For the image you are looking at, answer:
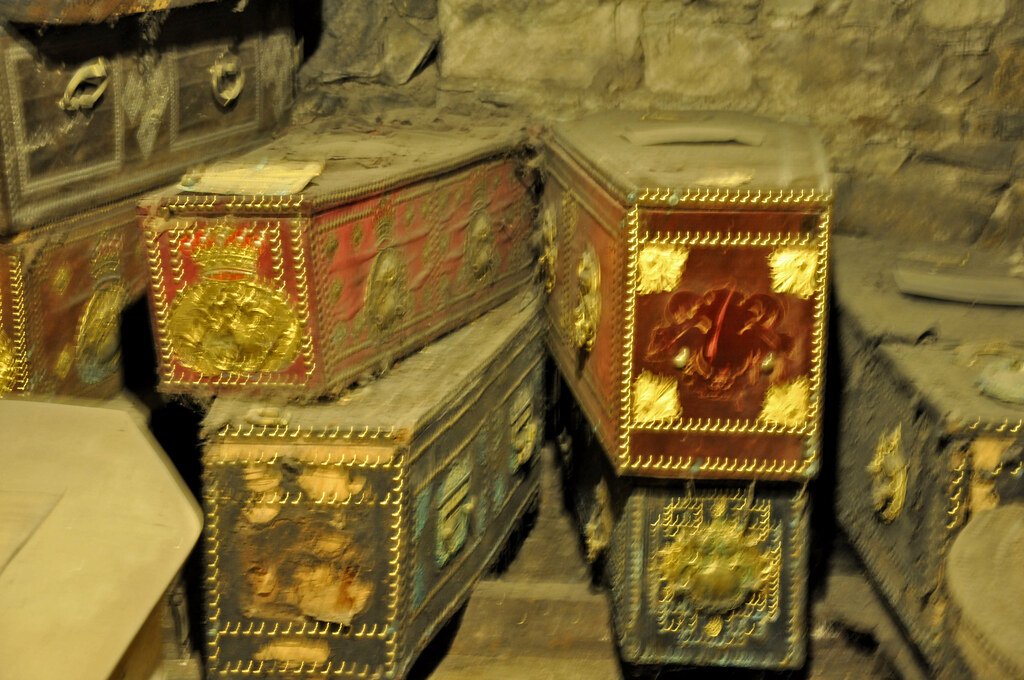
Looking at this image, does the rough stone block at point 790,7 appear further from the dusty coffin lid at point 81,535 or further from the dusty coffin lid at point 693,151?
the dusty coffin lid at point 81,535

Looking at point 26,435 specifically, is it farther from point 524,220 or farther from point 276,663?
point 524,220

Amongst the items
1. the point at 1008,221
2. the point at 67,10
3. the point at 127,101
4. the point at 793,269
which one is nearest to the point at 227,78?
the point at 127,101

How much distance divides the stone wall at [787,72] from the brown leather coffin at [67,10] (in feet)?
2.93

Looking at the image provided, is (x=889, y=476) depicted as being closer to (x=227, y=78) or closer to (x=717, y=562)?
(x=717, y=562)

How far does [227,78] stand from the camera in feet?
9.32

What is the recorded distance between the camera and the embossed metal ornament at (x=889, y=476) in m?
2.17

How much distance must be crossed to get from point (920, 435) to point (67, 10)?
1.65 m

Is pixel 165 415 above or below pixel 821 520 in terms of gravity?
above

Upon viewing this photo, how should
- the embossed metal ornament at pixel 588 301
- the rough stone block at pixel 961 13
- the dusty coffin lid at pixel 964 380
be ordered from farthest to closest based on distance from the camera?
the rough stone block at pixel 961 13 → the embossed metal ornament at pixel 588 301 → the dusty coffin lid at pixel 964 380

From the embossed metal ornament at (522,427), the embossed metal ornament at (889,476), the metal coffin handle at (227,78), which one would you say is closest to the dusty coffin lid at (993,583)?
the embossed metal ornament at (889,476)

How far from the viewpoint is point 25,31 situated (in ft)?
7.26

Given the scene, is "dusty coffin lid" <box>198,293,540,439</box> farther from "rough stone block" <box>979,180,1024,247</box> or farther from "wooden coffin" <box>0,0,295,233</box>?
"rough stone block" <box>979,180,1024,247</box>

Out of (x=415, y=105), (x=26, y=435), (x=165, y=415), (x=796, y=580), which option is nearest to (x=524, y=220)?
(x=415, y=105)

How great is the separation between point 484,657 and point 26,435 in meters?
1.12
